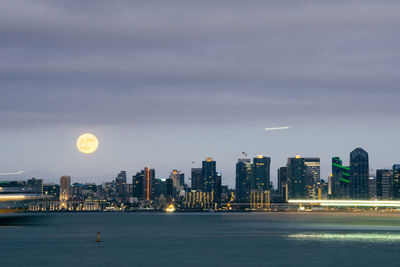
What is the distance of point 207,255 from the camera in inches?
2945

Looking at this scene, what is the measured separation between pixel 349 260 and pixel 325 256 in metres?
6.11

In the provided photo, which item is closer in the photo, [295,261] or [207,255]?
[295,261]

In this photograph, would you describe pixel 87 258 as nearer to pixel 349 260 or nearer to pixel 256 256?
pixel 256 256

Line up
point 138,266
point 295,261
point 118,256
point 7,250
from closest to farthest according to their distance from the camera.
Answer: point 138,266 → point 295,261 → point 118,256 → point 7,250

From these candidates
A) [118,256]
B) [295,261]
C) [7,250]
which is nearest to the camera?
[295,261]

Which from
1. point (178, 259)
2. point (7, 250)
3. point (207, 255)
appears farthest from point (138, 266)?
point (7, 250)

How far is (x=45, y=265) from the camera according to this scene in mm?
62938

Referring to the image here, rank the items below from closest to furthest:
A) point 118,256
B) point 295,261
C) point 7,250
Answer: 1. point 295,261
2. point 118,256
3. point 7,250

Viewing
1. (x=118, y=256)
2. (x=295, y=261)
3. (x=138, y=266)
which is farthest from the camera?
(x=118, y=256)

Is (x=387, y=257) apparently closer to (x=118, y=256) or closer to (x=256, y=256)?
(x=256, y=256)

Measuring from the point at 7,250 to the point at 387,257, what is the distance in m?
50.5

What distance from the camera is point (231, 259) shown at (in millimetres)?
68000

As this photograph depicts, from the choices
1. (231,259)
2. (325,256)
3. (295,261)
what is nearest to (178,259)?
(231,259)

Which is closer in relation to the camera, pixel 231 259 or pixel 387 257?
Result: pixel 231 259
